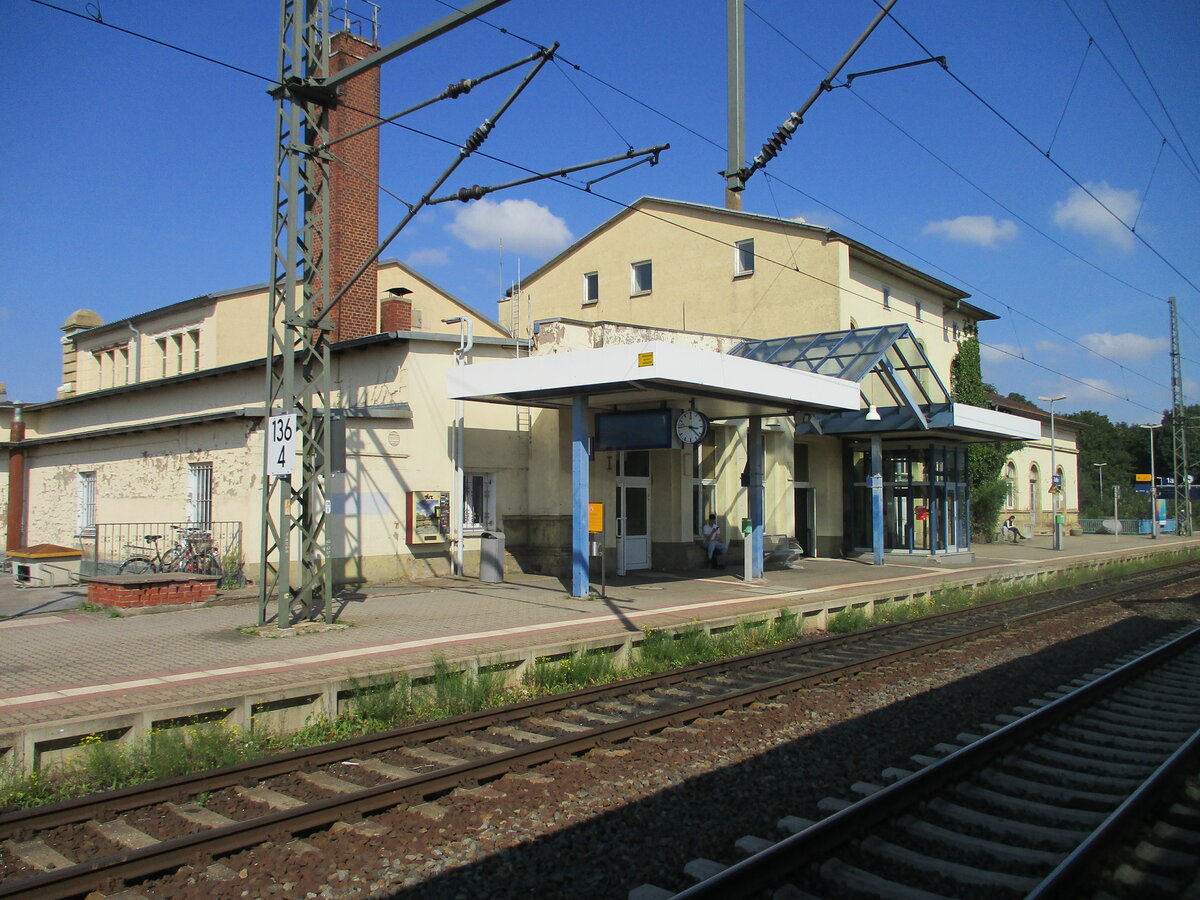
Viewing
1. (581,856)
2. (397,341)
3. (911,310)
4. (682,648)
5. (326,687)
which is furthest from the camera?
(911,310)

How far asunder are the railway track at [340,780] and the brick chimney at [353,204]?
14.0 metres

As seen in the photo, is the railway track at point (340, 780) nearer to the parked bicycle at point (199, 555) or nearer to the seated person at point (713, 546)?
the seated person at point (713, 546)

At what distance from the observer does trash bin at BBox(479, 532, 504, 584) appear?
60.8 ft

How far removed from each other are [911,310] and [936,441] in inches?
304

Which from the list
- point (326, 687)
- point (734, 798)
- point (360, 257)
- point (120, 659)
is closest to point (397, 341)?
point (360, 257)

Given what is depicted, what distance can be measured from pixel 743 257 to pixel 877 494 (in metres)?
9.09

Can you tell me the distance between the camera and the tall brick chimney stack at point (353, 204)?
70.3 feet

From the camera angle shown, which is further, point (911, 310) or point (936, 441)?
point (911, 310)

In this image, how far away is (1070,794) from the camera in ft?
21.0

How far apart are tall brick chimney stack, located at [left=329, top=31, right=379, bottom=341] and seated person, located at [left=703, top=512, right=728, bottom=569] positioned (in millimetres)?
9606

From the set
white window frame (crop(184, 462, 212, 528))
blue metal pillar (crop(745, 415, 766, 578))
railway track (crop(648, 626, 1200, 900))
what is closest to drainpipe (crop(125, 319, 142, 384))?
white window frame (crop(184, 462, 212, 528))

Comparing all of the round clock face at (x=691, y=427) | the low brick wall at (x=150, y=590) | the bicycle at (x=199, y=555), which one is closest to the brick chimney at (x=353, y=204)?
the bicycle at (x=199, y=555)

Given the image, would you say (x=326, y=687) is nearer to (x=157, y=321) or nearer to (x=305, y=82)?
(x=305, y=82)

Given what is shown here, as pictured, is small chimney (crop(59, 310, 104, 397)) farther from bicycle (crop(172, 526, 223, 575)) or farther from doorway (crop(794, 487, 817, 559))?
doorway (crop(794, 487, 817, 559))
